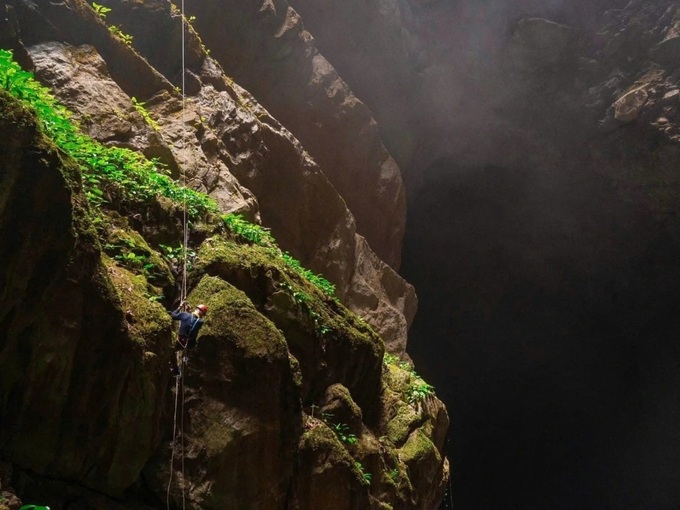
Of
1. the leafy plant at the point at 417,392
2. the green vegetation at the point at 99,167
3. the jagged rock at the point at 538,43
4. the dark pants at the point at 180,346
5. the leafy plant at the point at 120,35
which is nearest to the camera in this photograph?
the green vegetation at the point at 99,167

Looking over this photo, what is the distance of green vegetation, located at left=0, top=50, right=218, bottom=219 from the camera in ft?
14.3

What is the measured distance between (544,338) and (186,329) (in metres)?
19.5

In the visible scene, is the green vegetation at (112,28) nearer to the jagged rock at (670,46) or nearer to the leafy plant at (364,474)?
the leafy plant at (364,474)

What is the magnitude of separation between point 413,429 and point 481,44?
628 inches

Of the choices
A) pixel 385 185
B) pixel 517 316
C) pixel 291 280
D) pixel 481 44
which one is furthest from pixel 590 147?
pixel 291 280

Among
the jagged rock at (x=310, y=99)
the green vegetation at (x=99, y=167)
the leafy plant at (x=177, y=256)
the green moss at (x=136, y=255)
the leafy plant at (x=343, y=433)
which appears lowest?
the leafy plant at (x=343, y=433)

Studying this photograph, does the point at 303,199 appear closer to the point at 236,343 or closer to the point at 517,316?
the point at 236,343

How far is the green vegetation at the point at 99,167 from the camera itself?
4367mm

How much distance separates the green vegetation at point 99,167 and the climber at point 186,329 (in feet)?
3.92

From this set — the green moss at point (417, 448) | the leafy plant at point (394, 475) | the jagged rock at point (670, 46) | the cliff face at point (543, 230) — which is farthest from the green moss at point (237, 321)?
the jagged rock at point (670, 46)

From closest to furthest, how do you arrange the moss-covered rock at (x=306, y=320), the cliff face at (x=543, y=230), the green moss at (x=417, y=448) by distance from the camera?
the moss-covered rock at (x=306, y=320), the green moss at (x=417, y=448), the cliff face at (x=543, y=230)

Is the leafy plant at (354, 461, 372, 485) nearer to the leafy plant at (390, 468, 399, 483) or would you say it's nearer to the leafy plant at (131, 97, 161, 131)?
the leafy plant at (390, 468, 399, 483)

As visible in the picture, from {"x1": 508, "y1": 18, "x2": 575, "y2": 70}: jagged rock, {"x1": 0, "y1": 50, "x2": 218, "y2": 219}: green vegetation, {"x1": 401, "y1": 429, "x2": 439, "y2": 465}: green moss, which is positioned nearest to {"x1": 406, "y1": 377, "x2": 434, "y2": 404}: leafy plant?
{"x1": 401, "y1": 429, "x2": 439, "y2": 465}: green moss

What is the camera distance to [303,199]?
11.5 m
